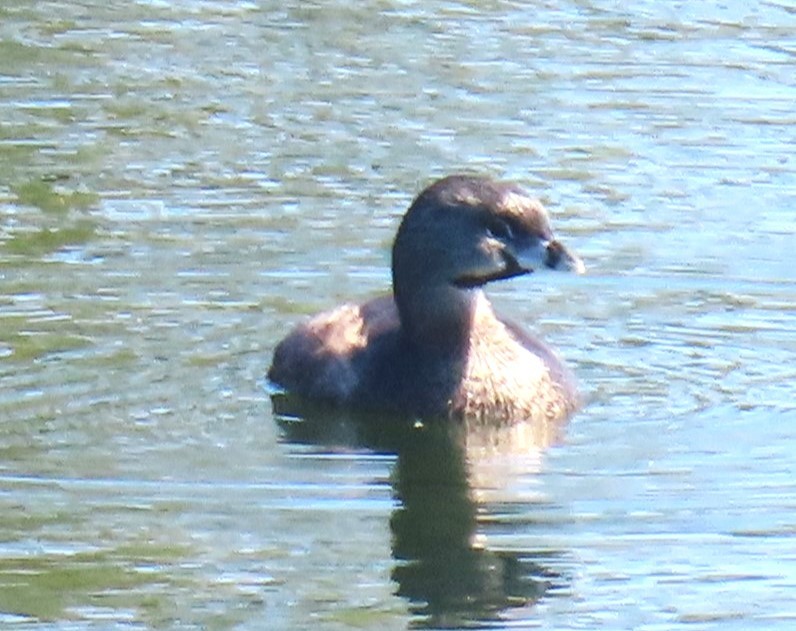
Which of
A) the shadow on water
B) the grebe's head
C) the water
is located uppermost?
the grebe's head

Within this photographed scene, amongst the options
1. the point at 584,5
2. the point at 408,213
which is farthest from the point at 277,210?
the point at 584,5

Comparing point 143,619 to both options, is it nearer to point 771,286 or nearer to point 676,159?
point 771,286

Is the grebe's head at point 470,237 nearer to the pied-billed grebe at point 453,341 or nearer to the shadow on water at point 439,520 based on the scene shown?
the pied-billed grebe at point 453,341

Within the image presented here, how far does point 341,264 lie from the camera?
563 inches

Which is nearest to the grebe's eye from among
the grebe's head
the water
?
the grebe's head

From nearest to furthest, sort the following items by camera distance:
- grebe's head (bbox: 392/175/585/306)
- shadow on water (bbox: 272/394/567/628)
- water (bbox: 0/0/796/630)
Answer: shadow on water (bbox: 272/394/567/628) → water (bbox: 0/0/796/630) → grebe's head (bbox: 392/175/585/306)

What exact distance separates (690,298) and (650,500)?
2808 millimetres

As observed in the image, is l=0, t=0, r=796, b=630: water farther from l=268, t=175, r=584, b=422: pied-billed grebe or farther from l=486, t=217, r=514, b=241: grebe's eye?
l=486, t=217, r=514, b=241: grebe's eye

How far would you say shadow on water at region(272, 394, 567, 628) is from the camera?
403 inches

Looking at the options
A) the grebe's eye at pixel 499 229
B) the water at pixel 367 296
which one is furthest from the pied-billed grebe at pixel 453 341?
the water at pixel 367 296

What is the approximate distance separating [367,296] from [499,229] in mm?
1562

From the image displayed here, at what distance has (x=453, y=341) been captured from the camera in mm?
12883

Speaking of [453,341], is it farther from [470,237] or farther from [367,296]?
[367,296]

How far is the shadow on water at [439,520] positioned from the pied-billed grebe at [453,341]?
12cm
